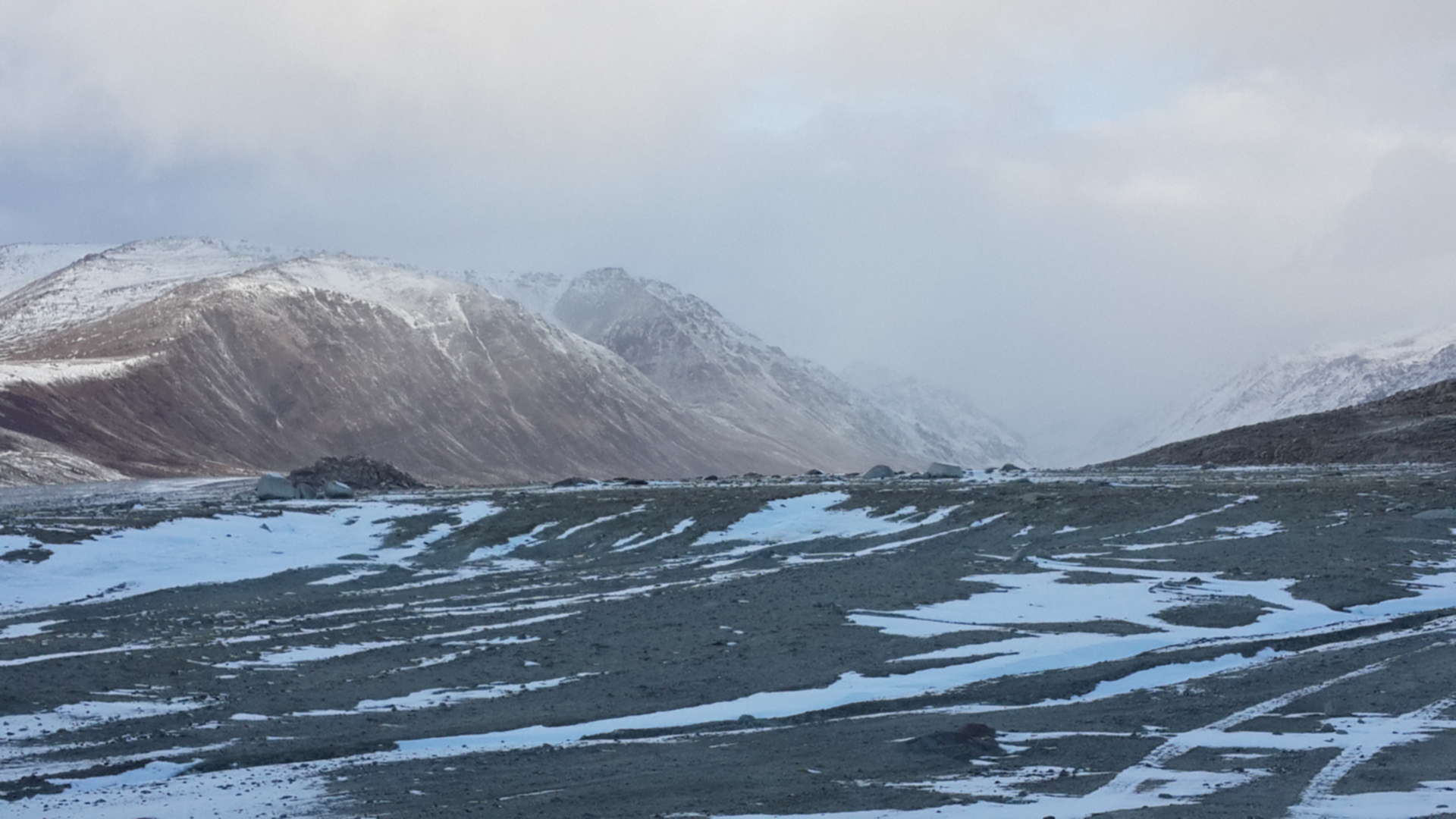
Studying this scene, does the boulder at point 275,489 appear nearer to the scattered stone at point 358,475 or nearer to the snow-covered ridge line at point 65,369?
the scattered stone at point 358,475

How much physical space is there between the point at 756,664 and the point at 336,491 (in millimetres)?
51935

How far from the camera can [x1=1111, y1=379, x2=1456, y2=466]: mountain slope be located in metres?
74.9

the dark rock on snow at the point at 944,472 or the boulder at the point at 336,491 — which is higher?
the boulder at the point at 336,491

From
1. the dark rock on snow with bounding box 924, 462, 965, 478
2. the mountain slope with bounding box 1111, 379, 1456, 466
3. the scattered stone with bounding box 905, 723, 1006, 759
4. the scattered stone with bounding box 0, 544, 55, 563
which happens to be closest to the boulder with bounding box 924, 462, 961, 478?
the dark rock on snow with bounding box 924, 462, 965, 478

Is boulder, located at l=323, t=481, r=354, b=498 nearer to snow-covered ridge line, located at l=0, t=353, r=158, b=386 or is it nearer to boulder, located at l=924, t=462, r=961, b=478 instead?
boulder, located at l=924, t=462, r=961, b=478

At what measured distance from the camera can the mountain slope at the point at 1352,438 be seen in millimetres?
74938

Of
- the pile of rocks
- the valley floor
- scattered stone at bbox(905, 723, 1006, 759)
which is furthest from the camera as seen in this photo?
the pile of rocks

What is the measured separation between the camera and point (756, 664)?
2692 cm

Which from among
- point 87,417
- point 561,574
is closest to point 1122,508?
point 561,574

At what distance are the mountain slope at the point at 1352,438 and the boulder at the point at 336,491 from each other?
4511 cm

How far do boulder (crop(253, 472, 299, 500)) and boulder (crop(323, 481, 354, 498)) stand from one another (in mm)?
1518

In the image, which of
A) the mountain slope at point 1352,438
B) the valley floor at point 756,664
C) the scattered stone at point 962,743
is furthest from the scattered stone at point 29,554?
the mountain slope at point 1352,438

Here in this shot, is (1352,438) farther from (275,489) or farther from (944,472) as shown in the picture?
(275,489)

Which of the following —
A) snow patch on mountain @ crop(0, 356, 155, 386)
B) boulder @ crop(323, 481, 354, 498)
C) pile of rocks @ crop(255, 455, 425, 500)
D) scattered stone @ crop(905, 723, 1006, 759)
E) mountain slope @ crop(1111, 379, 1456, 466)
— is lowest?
scattered stone @ crop(905, 723, 1006, 759)
